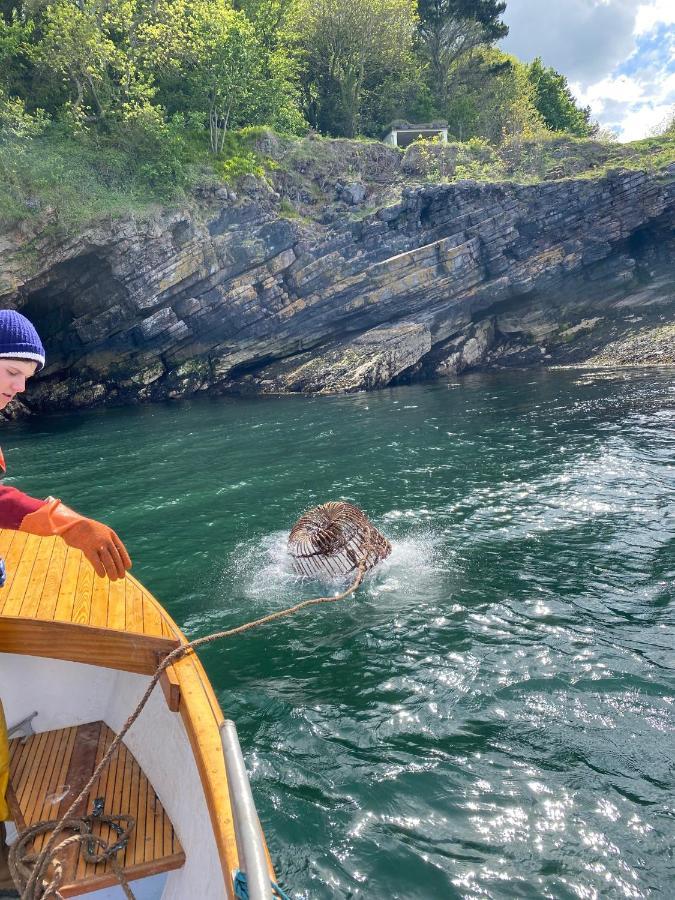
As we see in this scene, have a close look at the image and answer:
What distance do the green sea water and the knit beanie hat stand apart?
13.4 feet

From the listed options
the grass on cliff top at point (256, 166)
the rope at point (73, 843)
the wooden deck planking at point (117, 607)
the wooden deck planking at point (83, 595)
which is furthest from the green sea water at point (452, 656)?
the grass on cliff top at point (256, 166)

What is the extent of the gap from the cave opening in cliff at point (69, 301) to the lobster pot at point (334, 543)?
22593mm

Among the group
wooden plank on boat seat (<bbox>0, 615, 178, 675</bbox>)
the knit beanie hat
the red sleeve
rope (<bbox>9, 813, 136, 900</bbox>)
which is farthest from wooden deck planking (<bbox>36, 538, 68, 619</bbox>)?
the knit beanie hat

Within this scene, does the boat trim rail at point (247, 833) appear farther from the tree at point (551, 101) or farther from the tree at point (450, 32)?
the tree at point (551, 101)

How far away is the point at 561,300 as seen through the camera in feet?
114

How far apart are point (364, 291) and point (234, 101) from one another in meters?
13.5

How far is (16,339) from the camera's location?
11.6 feet

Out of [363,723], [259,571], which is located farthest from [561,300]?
[363,723]

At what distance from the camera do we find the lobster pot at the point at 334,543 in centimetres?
884

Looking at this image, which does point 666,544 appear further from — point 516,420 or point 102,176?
point 102,176

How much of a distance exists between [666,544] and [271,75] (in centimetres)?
3841

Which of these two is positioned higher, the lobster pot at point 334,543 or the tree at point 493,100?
Result: the tree at point 493,100

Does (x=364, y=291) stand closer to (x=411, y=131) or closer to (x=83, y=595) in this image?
(x=411, y=131)

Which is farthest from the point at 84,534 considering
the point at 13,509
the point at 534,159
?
the point at 534,159
